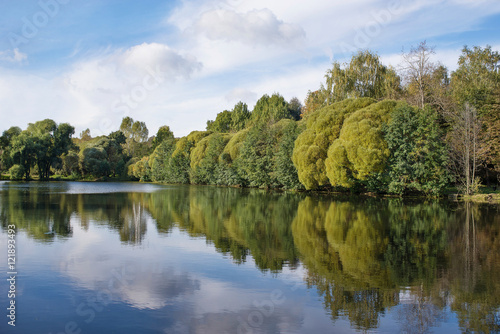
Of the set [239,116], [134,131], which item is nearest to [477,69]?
[239,116]

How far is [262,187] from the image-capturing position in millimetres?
53562

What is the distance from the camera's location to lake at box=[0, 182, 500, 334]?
6688mm

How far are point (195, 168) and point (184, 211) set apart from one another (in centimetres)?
4384

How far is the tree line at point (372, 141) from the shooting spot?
31.8 m

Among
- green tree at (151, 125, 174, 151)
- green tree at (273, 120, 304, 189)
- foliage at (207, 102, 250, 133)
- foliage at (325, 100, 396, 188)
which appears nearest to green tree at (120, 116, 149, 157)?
green tree at (151, 125, 174, 151)

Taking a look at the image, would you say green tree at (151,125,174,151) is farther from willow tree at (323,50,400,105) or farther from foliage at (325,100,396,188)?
foliage at (325,100,396,188)

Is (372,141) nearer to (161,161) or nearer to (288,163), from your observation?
(288,163)

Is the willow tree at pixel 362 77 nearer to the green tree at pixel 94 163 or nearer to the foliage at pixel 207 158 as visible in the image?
the foliage at pixel 207 158

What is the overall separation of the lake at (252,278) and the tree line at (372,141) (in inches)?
611

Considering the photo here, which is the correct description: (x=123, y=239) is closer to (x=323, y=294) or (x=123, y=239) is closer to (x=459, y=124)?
(x=323, y=294)

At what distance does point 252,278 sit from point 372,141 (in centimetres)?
2540

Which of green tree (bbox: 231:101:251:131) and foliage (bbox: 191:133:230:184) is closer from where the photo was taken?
foliage (bbox: 191:133:230:184)

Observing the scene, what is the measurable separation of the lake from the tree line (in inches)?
611

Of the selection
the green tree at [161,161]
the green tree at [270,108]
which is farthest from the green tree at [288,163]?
the green tree at [161,161]
